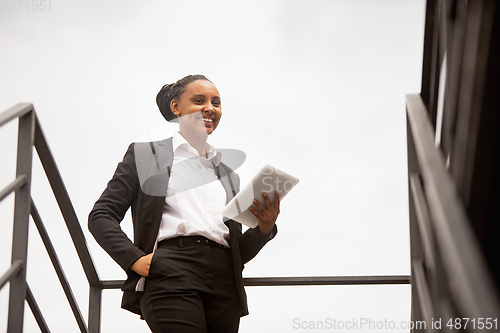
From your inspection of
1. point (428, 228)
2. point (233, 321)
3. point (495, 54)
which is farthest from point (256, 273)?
point (495, 54)

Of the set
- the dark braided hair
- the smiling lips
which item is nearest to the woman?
the smiling lips

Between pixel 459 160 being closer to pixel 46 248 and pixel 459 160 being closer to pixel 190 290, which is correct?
pixel 190 290

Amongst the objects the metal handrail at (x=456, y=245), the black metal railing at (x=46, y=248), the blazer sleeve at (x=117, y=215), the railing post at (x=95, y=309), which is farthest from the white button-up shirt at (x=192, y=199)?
the metal handrail at (x=456, y=245)

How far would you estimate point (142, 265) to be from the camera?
130 cm

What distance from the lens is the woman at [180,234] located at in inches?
49.9

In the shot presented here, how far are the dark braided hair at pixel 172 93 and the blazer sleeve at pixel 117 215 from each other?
27 centimetres

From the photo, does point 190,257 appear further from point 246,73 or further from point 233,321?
point 246,73

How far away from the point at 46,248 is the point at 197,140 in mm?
567

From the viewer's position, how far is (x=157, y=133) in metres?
1.86

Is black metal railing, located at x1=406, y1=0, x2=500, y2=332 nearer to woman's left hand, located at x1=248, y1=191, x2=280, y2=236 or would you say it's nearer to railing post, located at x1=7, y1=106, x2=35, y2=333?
woman's left hand, located at x1=248, y1=191, x2=280, y2=236

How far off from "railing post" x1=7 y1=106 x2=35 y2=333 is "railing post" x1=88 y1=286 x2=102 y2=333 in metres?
0.51

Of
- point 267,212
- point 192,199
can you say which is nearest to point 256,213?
point 267,212

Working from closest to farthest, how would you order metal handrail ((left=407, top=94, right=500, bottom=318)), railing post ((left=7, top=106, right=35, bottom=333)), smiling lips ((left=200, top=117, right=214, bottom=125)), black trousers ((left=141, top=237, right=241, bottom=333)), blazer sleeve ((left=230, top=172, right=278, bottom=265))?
metal handrail ((left=407, top=94, right=500, bottom=318)), railing post ((left=7, top=106, right=35, bottom=333)), black trousers ((left=141, top=237, right=241, bottom=333)), blazer sleeve ((left=230, top=172, right=278, bottom=265)), smiling lips ((left=200, top=117, right=214, bottom=125))

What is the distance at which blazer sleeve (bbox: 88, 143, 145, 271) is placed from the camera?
1.32 m
